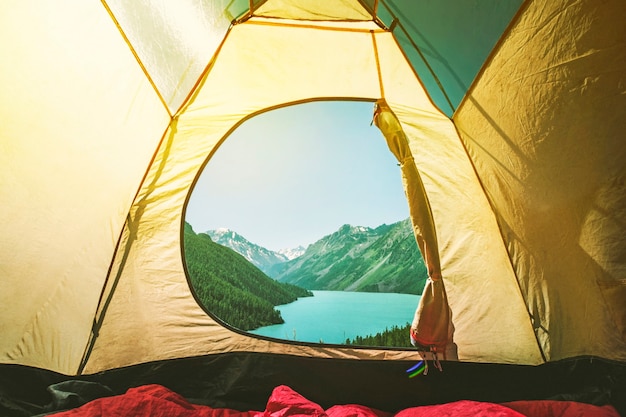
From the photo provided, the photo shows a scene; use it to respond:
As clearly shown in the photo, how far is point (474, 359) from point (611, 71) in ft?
4.82

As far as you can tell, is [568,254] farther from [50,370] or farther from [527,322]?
[50,370]

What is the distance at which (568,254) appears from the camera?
1.46 metres

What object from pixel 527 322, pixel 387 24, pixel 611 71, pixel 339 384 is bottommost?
pixel 339 384

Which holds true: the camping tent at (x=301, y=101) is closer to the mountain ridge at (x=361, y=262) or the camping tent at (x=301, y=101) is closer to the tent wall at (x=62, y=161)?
the tent wall at (x=62, y=161)

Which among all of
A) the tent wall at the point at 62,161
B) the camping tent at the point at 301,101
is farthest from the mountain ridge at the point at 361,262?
the tent wall at the point at 62,161

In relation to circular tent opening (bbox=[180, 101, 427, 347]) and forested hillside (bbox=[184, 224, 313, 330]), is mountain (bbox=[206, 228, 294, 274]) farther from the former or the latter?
forested hillside (bbox=[184, 224, 313, 330])

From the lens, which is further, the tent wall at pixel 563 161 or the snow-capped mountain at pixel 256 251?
the snow-capped mountain at pixel 256 251

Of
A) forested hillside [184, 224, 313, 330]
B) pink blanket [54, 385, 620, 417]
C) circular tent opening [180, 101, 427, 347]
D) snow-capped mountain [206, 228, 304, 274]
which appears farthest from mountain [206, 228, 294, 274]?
pink blanket [54, 385, 620, 417]

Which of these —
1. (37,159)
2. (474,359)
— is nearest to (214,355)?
(37,159)

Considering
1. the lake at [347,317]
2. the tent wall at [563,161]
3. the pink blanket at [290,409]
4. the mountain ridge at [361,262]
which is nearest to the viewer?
the tent wall at [563,161]

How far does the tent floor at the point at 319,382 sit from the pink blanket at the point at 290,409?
0.21m

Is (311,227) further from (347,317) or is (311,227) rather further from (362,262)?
(347,317)

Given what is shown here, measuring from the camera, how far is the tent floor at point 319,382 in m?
1.52

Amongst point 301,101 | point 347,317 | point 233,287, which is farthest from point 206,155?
point 233,287
